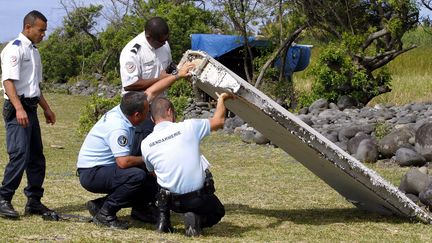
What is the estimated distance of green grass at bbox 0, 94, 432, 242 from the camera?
19.7ft

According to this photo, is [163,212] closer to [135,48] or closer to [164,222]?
[164,222]

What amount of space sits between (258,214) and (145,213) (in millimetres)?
1021

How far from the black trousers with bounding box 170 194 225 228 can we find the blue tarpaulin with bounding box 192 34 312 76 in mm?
13946

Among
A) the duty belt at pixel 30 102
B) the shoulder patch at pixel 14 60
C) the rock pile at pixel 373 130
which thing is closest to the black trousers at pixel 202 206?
the duty belt at pixel 30 102

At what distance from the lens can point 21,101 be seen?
667 centimetres

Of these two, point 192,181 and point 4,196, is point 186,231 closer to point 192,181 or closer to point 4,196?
point 192,181

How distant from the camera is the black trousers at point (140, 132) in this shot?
6453 mm

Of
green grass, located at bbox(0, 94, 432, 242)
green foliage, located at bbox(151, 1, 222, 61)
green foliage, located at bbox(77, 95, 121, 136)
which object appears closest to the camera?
green grass, located at bbox(0, 94, 432, 242)

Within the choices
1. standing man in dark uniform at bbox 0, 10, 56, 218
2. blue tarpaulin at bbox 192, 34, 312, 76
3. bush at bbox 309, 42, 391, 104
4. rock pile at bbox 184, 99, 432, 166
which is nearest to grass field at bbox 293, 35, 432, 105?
blue tarpaulin at bbox 192, 34, 312, 76

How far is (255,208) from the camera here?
743cm

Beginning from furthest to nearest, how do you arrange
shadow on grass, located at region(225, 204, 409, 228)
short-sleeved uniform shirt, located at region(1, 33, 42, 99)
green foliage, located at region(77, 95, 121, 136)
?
green foliage, located at region(77, 95, 121, 136) < shadow on grass, located at region(225, 204, 409, 228) < short-sleeved uniform shirt, located at region(1, 33, 42, 99)

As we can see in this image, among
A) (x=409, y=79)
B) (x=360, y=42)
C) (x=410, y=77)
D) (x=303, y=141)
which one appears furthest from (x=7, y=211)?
(x=410, y=77)

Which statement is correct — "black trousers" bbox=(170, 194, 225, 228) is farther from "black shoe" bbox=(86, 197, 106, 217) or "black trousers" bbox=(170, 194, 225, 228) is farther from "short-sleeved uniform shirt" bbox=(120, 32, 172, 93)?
"short-sleeved uniform shirt" bbox=(120, 32, 172, 93)

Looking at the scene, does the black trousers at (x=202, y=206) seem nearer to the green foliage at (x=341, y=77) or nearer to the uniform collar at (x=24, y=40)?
the uniform collar at (x=24, y=40)
